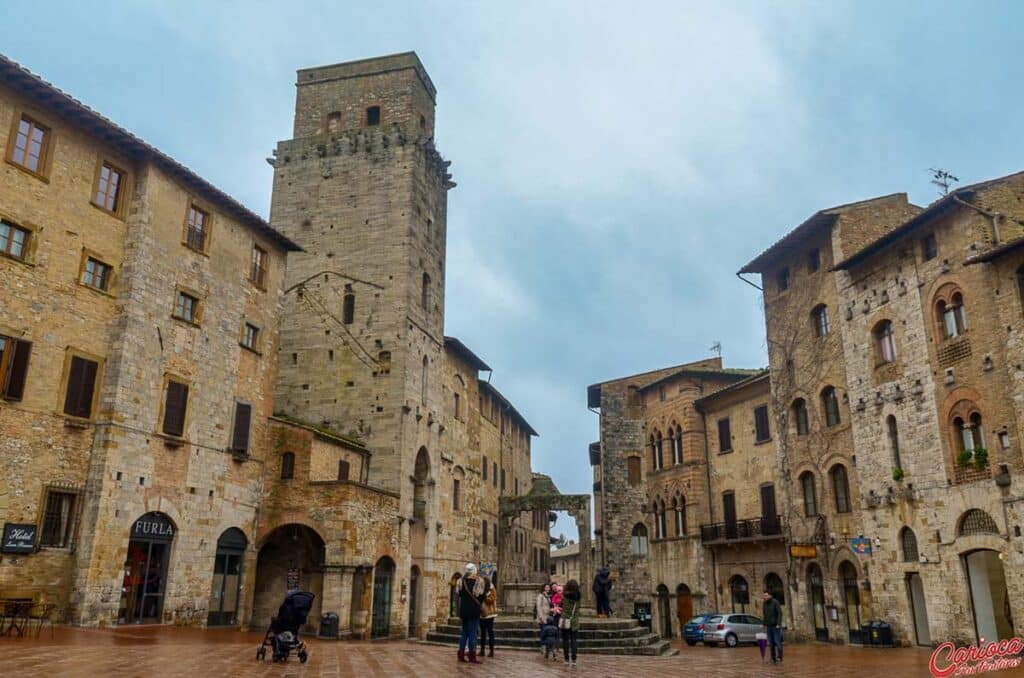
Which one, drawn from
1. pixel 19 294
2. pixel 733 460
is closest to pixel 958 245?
pixel 733 460

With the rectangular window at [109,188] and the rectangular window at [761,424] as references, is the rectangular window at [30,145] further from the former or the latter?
the rectangular window at [761,424]

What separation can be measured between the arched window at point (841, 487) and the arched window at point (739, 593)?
7.41 m

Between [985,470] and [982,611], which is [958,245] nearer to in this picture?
[985,470]

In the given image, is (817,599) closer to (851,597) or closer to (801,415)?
(851,597)

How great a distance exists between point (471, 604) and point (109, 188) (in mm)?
15484

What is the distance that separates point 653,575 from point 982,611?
20.6 m

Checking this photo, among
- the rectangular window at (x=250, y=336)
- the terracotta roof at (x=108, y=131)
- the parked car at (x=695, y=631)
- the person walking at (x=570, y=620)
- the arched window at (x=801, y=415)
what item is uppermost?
the terracotta roof at (x=108, y=131)

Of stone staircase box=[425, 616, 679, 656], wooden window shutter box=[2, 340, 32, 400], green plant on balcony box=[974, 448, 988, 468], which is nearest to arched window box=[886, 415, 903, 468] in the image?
green plant on balcony box=[974, 448, 988, 468]

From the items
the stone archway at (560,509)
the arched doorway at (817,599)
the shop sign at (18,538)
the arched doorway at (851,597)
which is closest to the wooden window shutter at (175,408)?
the shop sign at (18,538)

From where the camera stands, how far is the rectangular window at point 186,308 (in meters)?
23.0

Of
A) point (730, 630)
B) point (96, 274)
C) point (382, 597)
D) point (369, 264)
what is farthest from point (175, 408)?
point (730, 630)

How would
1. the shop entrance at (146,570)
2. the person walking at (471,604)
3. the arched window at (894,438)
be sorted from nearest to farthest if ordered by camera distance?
the person walking at (471,604), the shop entrance at (146,570), the arched window at (894,438)

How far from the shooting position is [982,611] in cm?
2230

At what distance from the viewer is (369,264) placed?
3350 centimetres
